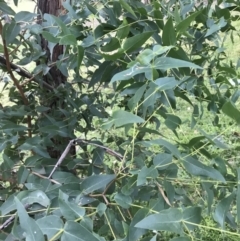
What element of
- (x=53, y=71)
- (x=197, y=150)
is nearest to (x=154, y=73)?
(x=197, y=150)

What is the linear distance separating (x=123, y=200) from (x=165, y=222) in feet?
0.60

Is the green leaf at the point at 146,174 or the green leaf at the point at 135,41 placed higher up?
the green leaf at the point at 135,41

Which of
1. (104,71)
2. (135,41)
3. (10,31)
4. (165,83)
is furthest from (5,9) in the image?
(165,83)

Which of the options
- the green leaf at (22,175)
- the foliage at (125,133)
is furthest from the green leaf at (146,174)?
the green leaf at (22,175)

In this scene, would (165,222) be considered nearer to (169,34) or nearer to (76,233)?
(76,233)

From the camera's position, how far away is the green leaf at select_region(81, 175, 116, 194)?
0.77m

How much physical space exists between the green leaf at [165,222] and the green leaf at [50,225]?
0.11 m

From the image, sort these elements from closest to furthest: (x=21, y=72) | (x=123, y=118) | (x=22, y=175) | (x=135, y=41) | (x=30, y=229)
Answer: (x=30, y=229) → (x=123, y=118) → (x=135, y=41) → (x=22, y=175) → (x=21, y=72)

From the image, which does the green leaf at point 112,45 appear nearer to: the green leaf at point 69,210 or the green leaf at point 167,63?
the green leaf at point 167,63

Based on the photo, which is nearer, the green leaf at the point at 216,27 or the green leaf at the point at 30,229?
the green leaf at the point at 30,229

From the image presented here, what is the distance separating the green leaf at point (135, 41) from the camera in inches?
28.4

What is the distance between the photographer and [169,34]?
2.34 ft

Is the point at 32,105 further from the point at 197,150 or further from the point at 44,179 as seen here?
the point at 197,150

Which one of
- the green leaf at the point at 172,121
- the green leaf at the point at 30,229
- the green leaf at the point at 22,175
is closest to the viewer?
the green leaf at the point at 30,229
